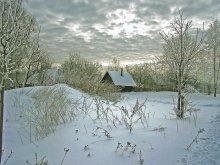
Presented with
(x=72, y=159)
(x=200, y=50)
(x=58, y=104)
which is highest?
→ (x=200, y=50)

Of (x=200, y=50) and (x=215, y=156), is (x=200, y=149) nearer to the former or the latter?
(x=215, y=156)

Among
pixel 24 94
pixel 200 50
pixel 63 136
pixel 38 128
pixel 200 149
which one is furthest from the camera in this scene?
pixel 24 94

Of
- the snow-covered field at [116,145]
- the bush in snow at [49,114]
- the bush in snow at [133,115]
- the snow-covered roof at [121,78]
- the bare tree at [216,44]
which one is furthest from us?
the snow-covered roof at [121,78]

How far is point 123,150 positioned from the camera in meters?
6.26

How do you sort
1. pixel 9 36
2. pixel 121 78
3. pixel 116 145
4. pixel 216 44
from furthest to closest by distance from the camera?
pixel 121 78 < pixel 216 44 < pixel 116 145 < pixel 9 36

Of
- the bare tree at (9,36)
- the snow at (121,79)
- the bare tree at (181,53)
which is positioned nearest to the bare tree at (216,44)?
the snow at (121,79)

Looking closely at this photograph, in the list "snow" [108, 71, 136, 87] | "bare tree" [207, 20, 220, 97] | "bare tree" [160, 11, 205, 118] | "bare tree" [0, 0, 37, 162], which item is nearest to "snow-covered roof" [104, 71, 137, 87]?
"snow" [108, 71, 136, 87]

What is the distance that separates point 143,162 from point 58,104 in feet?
16.6

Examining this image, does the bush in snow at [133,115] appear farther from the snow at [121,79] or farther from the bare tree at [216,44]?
the snow at [121,79]

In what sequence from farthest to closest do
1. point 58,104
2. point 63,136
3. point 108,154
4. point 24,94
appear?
point 24,94, point 58,104, point 63,136, point 108,154

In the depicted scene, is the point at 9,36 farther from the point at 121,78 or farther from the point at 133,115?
the point at 121,78

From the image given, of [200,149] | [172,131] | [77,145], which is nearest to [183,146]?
[200,149]

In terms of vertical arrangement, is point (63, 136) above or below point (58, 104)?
below

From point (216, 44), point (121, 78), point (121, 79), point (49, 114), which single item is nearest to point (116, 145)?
point (49, 114)
